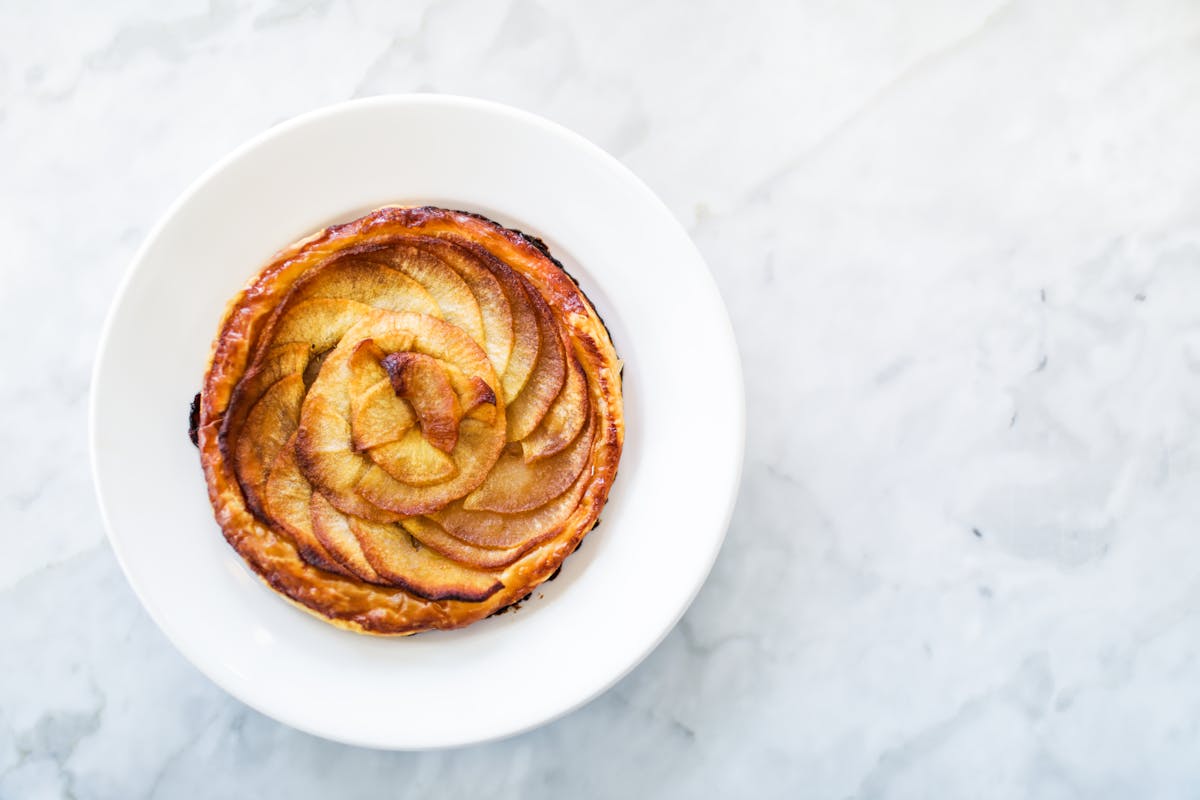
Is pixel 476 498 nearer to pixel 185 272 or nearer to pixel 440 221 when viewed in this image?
pixel 440 221

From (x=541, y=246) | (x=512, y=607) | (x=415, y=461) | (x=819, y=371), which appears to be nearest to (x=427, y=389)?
(x=415, y=461)

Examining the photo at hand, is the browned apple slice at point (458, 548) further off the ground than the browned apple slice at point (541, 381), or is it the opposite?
the browned apple slice at point (541, 381)

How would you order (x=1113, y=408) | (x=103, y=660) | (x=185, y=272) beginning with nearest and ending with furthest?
(x=185, y=272)
(x=103, y=660)
(x=1113, y=408)

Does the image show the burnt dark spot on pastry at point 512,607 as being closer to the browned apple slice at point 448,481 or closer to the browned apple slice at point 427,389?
the browned apple slice at point 448,481

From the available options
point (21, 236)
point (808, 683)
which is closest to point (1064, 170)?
point (808, 683)

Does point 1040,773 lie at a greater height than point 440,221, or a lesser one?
lesser

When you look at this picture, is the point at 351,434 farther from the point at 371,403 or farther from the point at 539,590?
the point at 539,590

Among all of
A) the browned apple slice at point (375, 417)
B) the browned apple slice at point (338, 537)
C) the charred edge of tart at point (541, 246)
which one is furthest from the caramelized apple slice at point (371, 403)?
the charred edge of tart at point (541, 246)

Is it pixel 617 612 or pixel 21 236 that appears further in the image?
pixel 21 236
